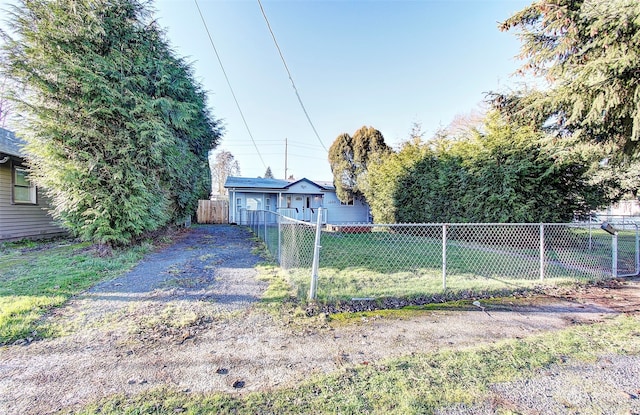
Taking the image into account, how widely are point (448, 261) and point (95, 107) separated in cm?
943

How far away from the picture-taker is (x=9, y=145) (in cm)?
873

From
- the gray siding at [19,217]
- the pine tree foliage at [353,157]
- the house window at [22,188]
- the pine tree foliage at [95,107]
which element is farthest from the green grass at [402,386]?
the pine tree foliage at [353,157]

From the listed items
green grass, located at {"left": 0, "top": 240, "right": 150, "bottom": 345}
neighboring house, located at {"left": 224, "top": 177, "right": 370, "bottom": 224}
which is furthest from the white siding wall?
green grass, located at {"left": 0, "top": 240, "right": 150, "bottom": 345}

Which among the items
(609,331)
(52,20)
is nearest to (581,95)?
(609,331)

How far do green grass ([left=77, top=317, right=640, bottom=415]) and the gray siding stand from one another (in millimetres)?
9132

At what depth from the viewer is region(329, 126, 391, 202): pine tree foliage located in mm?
19438

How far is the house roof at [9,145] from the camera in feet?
26.5

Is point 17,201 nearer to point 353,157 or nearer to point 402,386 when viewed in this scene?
point 402,386

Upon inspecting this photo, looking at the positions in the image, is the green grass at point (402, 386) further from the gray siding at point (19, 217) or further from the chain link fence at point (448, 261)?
the gray siding at point (19, 217)

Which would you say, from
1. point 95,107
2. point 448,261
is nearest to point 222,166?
point 95,107

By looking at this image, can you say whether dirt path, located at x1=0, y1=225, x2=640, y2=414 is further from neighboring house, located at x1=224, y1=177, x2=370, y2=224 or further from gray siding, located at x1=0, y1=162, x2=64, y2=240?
neighboring house, located at x1=224, y1=177, x2=370, y2=224

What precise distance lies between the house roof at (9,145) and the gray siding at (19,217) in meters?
→ 0.60

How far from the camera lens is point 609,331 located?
3.25 metres

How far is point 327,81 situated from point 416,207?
7.58 m
